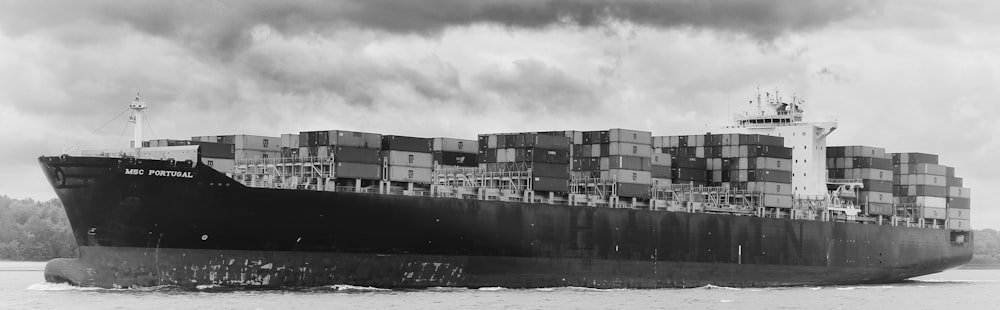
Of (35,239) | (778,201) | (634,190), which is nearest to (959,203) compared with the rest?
(778,201)

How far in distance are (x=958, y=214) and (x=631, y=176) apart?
34350mm

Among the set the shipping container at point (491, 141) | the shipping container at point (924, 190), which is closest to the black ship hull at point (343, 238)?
the shipping container at point (491, 141)

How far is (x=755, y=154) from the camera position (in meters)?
72.1

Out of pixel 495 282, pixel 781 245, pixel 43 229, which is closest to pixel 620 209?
pixel 495 282

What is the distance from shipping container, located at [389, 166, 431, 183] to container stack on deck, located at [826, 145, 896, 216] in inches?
1371

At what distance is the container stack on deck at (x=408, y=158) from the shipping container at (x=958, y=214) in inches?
1808

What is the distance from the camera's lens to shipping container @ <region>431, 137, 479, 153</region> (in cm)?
6172

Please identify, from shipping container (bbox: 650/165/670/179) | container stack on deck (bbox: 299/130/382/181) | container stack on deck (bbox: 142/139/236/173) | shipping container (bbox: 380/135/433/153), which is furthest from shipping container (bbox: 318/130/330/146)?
shipping container (bbox: 650/165/670/179)

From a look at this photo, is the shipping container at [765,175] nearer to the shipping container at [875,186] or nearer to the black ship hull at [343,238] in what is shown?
the black ship hull at [343,238]

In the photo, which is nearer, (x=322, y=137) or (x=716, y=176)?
(x=322, y=137)

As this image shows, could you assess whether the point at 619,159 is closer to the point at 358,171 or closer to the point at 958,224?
the point at 358,171

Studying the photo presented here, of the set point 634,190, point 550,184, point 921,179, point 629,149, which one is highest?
point 629,149

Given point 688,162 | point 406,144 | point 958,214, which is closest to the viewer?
point 406,144

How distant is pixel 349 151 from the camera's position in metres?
54.2
